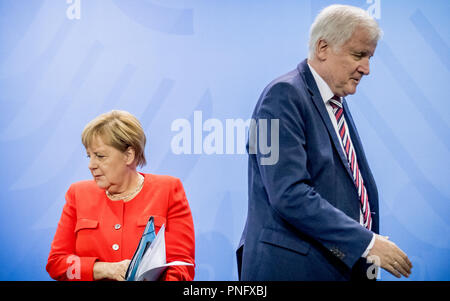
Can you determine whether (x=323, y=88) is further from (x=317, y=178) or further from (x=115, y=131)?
(x=115, y=131)

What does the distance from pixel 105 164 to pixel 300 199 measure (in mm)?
876

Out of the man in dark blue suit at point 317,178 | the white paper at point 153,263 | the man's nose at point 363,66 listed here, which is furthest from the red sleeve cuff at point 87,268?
the man's nose at point 363,66

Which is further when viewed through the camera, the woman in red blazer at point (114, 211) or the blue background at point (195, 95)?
the blue background at point (195, 95)

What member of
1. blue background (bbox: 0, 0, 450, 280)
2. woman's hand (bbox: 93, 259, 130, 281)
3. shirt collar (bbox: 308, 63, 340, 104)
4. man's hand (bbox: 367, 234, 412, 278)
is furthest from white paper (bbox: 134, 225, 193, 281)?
blue background (bbox: 0, 0, 450, 280)

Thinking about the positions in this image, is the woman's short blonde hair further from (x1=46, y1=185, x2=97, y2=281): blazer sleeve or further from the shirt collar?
the shirt collar

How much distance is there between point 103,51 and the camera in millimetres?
3033

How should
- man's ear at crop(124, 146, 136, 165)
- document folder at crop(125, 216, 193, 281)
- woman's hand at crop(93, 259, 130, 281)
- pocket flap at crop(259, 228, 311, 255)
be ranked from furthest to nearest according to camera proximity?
man's ear at crop(124, 146, 136, 165)
woman's hand at crop(93, 259, 130, 281)
pocket flap at crop(259, 228, 311, 255)
document folder at crop(125, 216, 193, 281)

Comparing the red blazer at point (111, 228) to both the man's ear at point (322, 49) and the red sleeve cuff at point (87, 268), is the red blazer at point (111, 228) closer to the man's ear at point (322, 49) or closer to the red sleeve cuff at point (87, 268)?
the red sleeve cuff at point (87, 268)

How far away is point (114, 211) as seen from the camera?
2.02m

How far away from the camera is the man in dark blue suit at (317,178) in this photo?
1.56m

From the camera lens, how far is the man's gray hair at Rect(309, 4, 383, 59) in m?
1.72

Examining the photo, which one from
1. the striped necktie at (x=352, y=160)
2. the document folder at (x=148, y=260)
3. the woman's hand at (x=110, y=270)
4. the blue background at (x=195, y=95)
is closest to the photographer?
the document folder at (x=148, y=260)

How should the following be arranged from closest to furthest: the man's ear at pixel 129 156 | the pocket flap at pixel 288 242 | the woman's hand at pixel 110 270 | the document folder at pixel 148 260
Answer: the document folder at pixel 148 260 < the pocket flap at pixel 288 242 < the woman's hand at pixel 110 270 < the man's ear at pixel 129 156

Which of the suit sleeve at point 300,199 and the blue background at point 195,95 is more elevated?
the blue background at point 195,95
